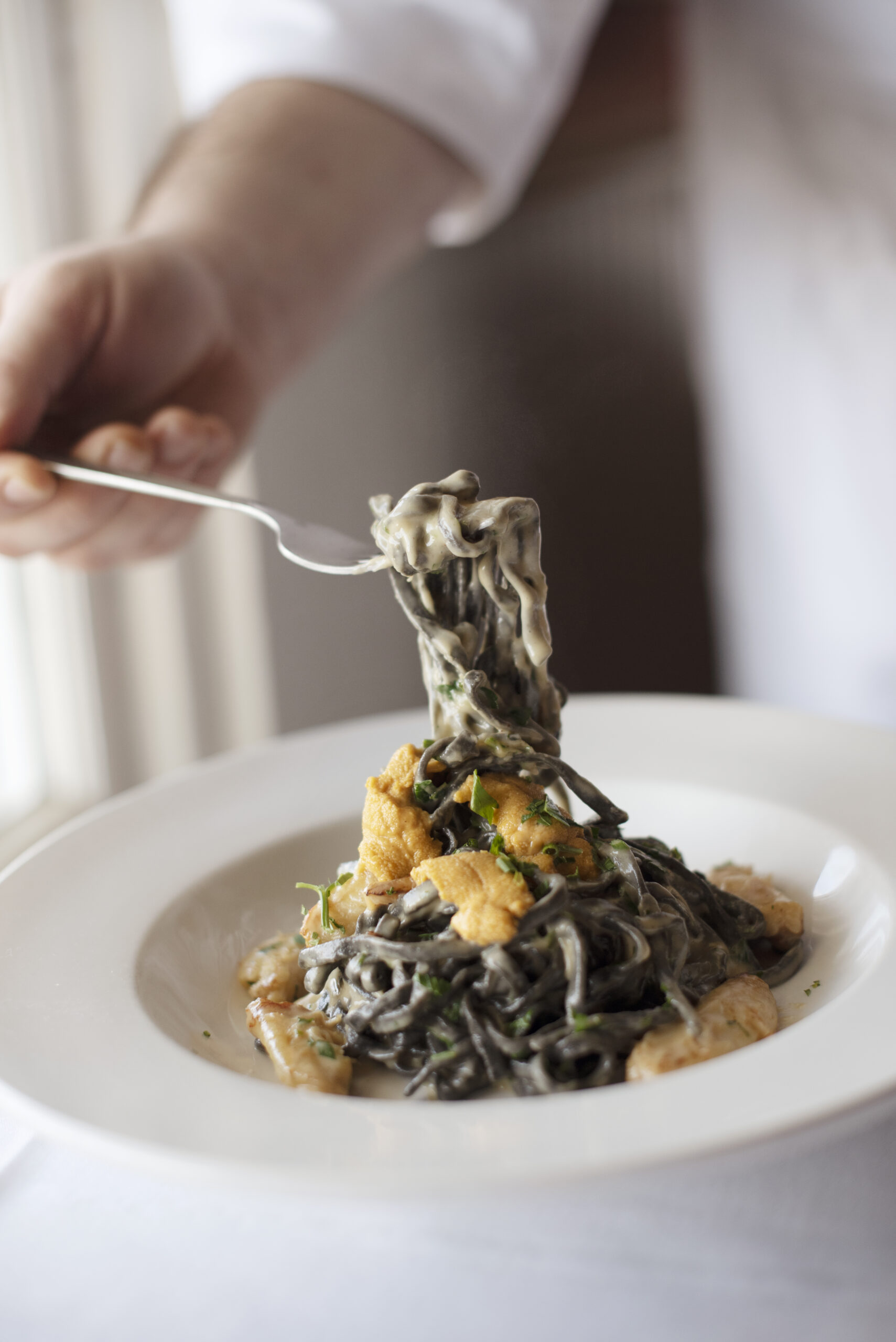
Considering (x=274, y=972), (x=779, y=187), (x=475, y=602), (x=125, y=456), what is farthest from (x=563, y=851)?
(x=779, y=187)

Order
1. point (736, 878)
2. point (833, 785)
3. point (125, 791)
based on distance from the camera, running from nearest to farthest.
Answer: point (736, 878) → point (833, 785) → point (125, 791)

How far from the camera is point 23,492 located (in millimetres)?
2594

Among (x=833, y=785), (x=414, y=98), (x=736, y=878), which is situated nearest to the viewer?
(x=736, y=878)

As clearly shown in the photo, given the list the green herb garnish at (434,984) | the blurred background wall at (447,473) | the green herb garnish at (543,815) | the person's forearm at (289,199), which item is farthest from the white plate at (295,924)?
the blurred background wall at (447,473)

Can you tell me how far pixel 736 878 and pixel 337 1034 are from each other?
865 millimetres

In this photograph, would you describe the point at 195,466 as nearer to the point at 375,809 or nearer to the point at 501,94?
the point at 375,809

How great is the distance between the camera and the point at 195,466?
10.0ft

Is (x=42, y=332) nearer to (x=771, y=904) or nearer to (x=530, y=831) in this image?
(x=530, y=831)

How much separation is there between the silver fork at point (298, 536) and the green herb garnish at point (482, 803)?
17.3 inches

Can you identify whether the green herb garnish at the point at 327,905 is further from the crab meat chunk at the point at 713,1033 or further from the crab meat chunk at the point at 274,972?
the crab meat chunk at the point at 713,1033

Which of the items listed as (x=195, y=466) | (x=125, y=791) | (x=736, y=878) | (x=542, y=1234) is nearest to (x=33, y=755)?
(x=125, y=791)

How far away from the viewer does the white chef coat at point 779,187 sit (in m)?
3.36

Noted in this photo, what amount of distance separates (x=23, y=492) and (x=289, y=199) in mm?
1512

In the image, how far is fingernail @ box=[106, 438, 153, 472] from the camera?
273 centimetres
